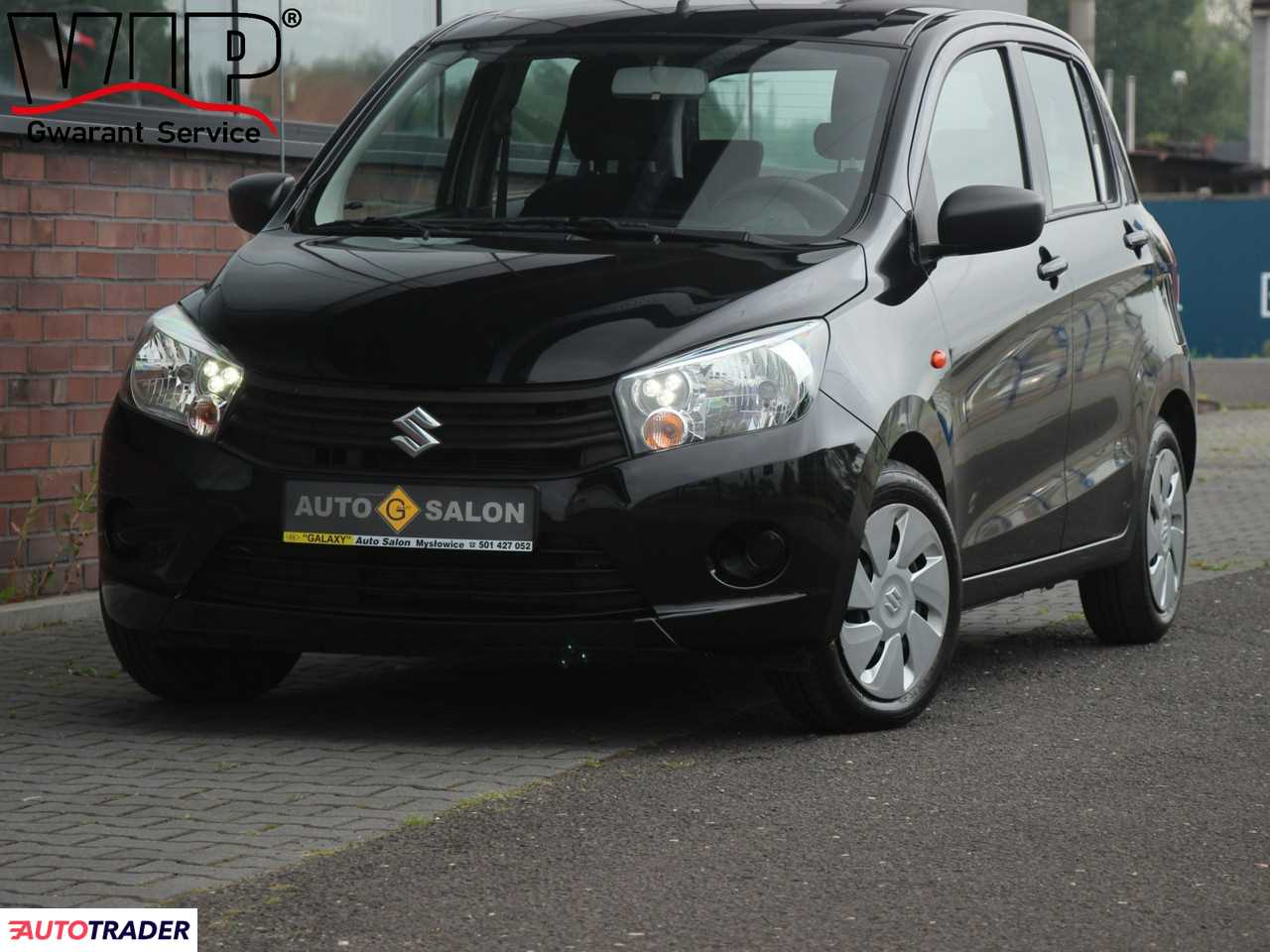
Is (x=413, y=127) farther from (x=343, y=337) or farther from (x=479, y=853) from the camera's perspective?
(x=479, y=853)

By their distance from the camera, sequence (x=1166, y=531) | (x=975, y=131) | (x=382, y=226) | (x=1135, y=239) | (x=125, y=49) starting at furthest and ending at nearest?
(x=125, y=49)
(x=1166, y=531)
(x=1135, y=239)
(x=975, y=131)
(x=382, y=226)

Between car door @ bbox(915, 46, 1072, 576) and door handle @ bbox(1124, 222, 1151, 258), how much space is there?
615 mm

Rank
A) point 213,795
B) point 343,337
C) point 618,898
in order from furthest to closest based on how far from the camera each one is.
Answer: point 343,337 < point 213,795 < point 618,898

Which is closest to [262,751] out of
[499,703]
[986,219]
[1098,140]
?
[499,703]

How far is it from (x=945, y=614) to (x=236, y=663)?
1962 millimetres

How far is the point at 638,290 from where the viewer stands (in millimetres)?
6172

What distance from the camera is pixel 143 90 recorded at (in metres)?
9.64

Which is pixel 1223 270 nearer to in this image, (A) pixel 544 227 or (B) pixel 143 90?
(B) pixel 143 90

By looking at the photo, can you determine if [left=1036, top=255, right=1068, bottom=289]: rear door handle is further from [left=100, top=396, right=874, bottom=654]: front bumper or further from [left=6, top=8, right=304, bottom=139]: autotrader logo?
[left=6, top=8, right=304, bottom=139]: autotrader logo

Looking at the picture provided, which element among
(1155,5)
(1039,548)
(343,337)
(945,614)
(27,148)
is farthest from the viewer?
(1155,5)

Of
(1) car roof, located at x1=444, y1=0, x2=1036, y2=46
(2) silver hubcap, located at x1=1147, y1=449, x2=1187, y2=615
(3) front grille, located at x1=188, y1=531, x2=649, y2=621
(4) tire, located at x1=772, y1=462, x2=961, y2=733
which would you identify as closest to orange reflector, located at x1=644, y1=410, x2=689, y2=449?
(3) front grille, located at x1=188, y1=531, x2=649, y2=621

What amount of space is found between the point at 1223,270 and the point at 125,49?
62.3 ft

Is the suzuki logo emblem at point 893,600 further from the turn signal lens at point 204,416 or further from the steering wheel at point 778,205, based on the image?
the turn signal lens at point 204,416

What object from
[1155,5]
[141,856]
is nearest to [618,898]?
[141,856]
